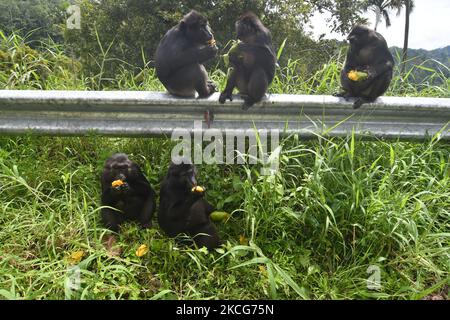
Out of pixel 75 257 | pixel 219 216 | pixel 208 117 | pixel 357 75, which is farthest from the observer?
pixel 357 75

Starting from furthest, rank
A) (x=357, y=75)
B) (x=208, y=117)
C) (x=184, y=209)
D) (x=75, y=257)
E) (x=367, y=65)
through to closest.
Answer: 1. (x=367, y=65)
2. (x=357, y=75)
3. (x=208, y=117)
4. (x=184, y=209)
5. (x=75, y=257)

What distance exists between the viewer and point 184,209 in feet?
10.2

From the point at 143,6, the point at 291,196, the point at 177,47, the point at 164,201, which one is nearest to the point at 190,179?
the point at 164,201

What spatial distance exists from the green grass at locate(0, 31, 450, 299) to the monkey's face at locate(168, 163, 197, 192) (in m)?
0.38

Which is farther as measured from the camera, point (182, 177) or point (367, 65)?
point (367, 65)

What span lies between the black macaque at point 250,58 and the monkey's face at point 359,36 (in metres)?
0.91

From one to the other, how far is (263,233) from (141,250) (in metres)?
0.94

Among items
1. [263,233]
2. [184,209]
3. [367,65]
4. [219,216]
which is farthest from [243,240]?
[367,65]

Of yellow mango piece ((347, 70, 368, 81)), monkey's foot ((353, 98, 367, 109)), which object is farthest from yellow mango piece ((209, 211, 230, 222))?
yellow mango piece ((347, 70, 368, 81))

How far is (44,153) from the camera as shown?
394 centimetres

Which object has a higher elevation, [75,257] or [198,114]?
[198,114]

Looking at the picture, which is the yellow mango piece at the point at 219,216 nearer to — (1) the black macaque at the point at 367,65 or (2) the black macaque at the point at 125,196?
(2) the black macaque at the point at 125,196

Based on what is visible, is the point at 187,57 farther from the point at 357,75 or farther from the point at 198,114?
the point at 357,75

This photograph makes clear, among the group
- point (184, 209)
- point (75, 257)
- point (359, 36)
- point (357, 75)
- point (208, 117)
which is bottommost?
point (75, 257)
